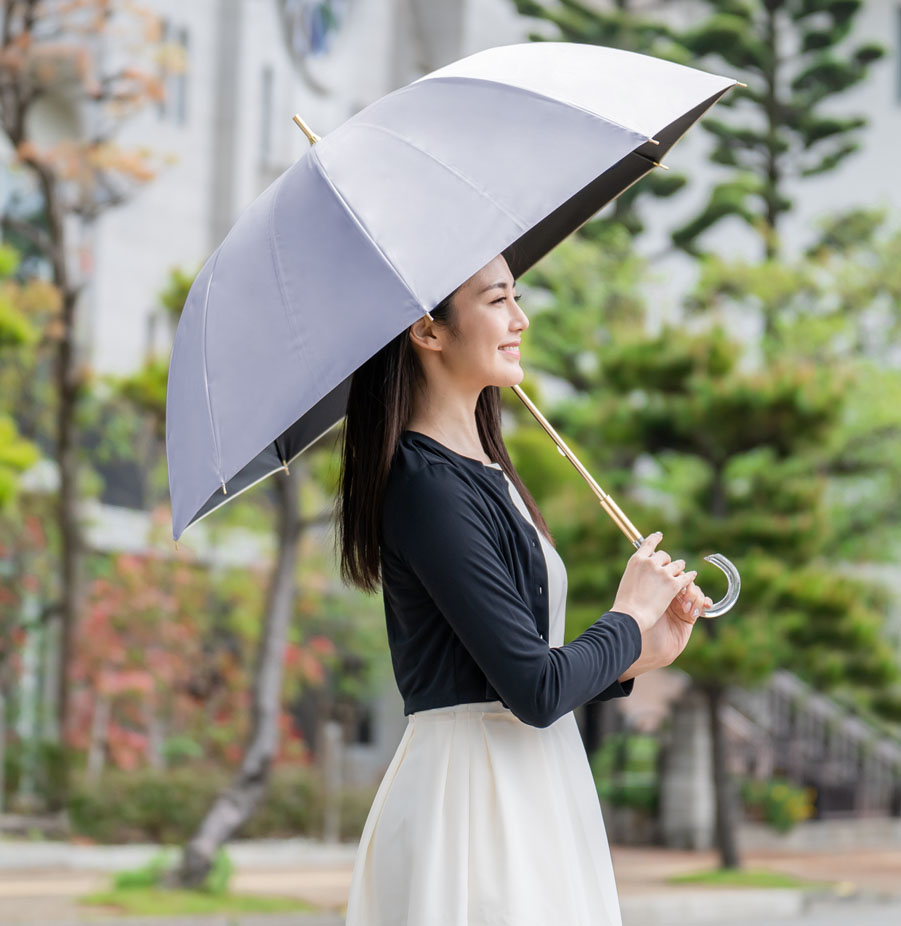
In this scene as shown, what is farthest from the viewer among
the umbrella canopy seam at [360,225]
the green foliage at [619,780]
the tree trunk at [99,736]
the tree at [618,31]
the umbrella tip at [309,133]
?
the tree at [618,31]

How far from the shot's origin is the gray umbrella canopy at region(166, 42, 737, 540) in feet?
6.48

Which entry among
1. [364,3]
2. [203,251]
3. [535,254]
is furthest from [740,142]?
[535,254]

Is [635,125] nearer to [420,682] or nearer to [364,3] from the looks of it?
[420,682]

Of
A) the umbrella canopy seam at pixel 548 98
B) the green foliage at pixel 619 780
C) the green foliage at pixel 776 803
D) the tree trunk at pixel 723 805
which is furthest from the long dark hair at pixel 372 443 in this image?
the green foliage at pixel 776 803

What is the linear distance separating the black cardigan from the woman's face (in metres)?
0.13

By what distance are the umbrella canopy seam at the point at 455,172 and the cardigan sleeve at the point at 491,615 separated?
37cm

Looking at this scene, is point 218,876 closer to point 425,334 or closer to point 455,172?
point 425,334

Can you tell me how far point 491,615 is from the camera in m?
1.82

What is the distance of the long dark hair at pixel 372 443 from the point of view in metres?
2.02

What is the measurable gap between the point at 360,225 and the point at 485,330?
23 centimetres

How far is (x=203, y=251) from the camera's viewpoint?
1722 cm

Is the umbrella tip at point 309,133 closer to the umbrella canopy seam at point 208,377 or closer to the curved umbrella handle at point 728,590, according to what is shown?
the umbrella canopy seam at point 208,377

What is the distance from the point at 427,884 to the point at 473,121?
3.56ft

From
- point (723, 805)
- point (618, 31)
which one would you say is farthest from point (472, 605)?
point (618, 31)
